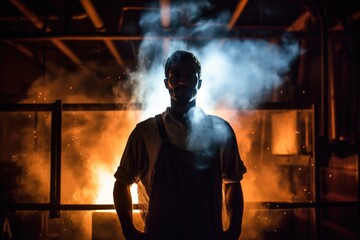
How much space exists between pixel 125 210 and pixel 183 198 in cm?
49

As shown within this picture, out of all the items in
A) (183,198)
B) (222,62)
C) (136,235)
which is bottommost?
(136,235)

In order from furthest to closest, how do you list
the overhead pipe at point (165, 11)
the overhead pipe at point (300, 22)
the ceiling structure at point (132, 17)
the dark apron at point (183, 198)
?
1. the overhead pipe at point (300, 22)
2. the overhead pipe at point (165, 11)
3. the ceiling structure at point (132, 17)
4. the dark apron at point (183, 198)

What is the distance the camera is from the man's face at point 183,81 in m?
2.74

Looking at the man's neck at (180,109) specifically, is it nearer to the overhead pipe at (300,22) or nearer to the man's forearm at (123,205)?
the man's forearm at (123,205)

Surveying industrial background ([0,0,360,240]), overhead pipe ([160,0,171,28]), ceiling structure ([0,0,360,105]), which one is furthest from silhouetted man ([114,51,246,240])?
overhead pipe ([160,0,171,28])

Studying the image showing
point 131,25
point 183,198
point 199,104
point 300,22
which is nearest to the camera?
point 183,198

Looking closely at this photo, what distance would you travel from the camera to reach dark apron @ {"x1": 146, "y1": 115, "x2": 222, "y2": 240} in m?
2.60

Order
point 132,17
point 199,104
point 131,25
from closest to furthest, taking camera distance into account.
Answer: point 199,104 < point 132,17 < point 131,25

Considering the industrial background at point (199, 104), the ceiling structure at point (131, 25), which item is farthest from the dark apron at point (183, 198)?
the ceiling structure at point (131, 25)

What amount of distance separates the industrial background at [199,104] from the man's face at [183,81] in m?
1.15

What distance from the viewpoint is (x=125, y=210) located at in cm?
274

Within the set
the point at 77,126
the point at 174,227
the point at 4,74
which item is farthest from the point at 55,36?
the point at 4,74

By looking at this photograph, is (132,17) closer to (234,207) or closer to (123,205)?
(123,205)

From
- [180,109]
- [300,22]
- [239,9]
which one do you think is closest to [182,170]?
[180,109]
